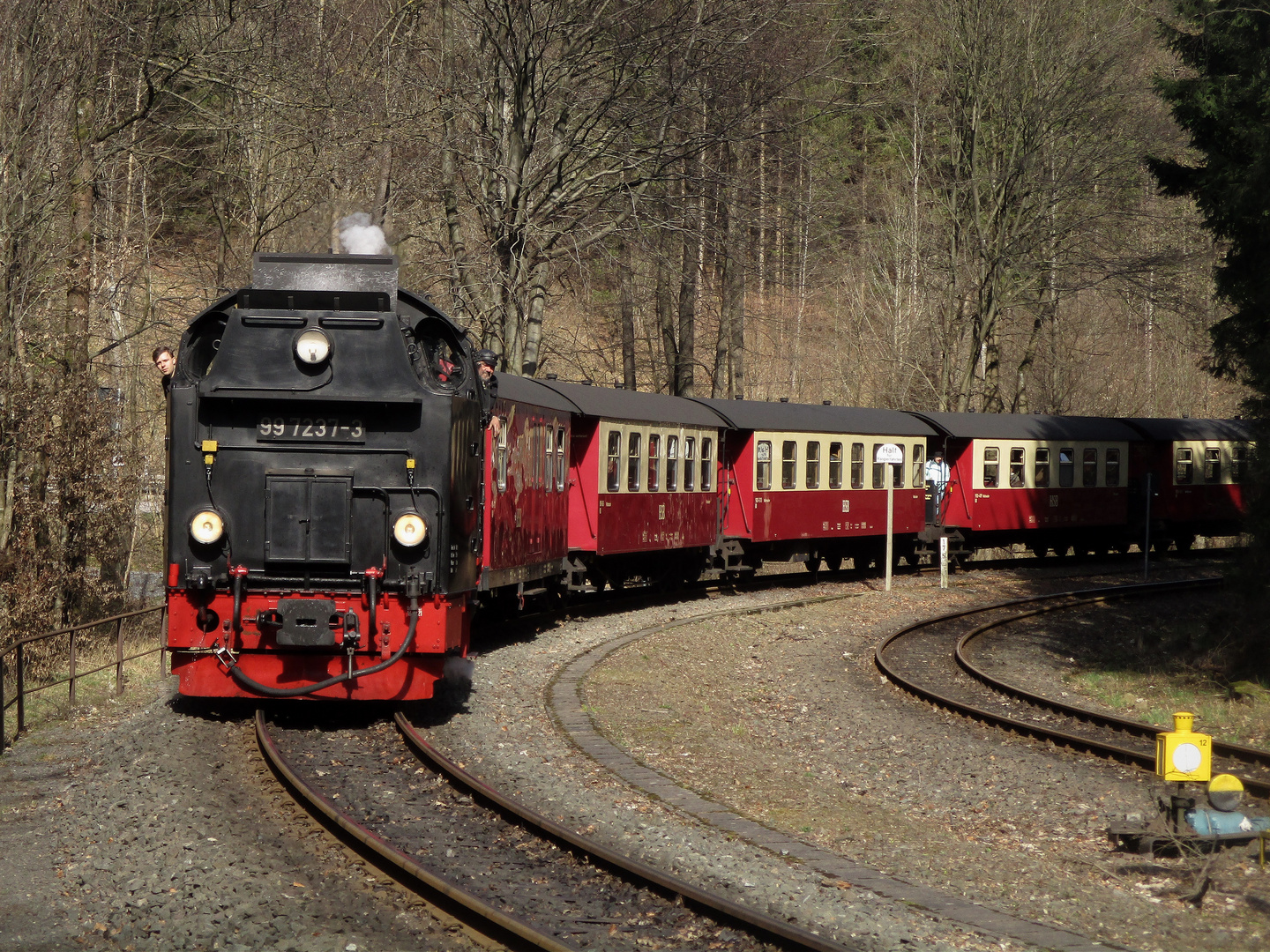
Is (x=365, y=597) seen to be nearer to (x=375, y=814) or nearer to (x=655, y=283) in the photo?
(x=375, y=814)

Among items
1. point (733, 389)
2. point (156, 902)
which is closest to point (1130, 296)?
point (733, 389)

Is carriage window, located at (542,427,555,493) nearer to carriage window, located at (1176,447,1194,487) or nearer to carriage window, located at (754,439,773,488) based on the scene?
carriage window, located at (754,439,773,488)

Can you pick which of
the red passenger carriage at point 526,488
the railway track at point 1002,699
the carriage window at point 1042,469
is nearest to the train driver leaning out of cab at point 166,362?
the red passenger carriage at point 526,488

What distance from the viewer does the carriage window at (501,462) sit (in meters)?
14.1

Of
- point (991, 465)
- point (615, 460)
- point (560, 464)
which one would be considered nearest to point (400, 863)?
point (560, 464)

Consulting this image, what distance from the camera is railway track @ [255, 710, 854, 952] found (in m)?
6.21

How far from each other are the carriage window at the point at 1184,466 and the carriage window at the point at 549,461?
21.5 meters

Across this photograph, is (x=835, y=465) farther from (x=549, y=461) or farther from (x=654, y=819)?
(x=654, y=819)

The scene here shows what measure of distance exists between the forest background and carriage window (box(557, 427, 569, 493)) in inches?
201

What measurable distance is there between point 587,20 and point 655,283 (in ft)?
41.5

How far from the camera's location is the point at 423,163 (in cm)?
2477

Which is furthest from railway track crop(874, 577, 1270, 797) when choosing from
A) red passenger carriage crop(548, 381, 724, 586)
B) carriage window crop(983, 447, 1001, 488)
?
carriage window crop(983, 447, 1001, 488)

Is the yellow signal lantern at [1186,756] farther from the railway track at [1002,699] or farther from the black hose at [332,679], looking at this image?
the black hose at [332,679]

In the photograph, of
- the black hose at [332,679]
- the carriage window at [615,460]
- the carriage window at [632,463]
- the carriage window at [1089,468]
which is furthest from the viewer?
the carriage window at [1089,468]
